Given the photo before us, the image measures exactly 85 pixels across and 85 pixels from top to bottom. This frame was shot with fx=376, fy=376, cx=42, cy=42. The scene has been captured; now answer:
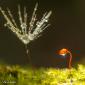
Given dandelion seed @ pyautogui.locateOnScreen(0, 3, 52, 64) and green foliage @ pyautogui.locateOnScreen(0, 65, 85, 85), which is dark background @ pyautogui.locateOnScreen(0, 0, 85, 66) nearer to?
dandelion seed @ pyautogui.locateOnScreen(0, 3, 52, 64)

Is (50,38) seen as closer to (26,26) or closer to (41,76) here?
(26,26)

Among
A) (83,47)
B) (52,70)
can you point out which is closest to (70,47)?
(83,47)

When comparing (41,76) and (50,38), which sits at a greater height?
(50,38)

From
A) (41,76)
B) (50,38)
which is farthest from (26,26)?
(41,76)

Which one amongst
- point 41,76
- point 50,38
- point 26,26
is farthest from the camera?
point 50,38

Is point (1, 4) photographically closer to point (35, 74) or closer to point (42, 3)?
point (42, 3)

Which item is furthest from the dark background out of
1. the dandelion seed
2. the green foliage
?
the green foliage
